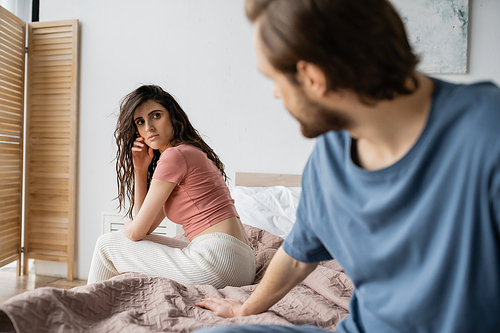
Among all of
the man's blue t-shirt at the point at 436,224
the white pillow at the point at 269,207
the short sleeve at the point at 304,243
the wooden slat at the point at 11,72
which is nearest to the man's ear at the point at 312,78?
the man's blue t-shirt at the point at 436,224

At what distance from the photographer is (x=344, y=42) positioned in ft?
1.63

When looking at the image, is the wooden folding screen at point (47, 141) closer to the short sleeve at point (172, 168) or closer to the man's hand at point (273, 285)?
the short sleeve at point (172, 168)

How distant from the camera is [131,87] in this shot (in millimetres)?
2912

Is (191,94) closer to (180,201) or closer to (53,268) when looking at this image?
(180,201)

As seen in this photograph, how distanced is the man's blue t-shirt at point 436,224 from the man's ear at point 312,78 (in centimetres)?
15

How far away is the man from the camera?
0.49m

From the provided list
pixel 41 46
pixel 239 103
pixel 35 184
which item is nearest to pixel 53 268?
pixel 35 184

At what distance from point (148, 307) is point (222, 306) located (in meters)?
0.19

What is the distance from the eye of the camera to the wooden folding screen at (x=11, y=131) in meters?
2.68

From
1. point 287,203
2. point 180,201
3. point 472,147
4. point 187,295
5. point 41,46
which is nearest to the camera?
point 472,147

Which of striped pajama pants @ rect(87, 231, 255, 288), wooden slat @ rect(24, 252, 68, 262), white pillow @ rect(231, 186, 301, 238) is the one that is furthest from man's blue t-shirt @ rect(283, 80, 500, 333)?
wooden slat @ rect(24, 252, 68, 262)

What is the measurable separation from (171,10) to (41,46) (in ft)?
3.54

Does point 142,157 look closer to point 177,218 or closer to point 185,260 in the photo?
point 177,218

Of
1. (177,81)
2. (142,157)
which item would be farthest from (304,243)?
(177,81)
